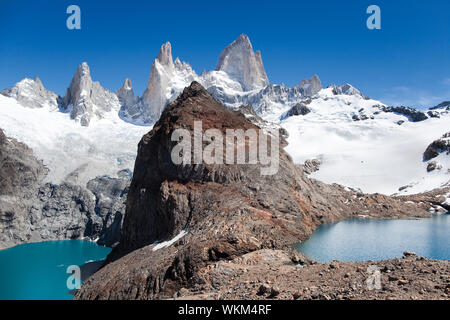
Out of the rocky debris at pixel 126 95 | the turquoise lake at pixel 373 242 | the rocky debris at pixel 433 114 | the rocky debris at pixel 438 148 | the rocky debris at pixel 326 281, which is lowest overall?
the turquoise lake at pixel 373 242

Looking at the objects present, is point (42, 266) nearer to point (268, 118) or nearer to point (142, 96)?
point (142, 96)

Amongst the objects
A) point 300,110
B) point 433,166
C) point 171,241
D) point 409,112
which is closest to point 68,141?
point 171,241

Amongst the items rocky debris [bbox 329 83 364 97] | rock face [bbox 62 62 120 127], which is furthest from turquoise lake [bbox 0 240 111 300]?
rocky debris [bbox 329 83 364 97]

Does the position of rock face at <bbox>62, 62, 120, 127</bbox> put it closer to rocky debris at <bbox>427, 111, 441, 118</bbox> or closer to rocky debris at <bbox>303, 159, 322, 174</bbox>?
rocky debris at <bbox>303, 159, 322, 174</bbox>

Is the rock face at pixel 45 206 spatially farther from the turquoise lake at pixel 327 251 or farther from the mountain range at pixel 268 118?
the turquoise lake at pixel 327 251

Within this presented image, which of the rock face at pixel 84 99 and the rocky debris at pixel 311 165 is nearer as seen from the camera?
the rocky debris at pixel 311 165

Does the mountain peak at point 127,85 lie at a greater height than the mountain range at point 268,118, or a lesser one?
greater

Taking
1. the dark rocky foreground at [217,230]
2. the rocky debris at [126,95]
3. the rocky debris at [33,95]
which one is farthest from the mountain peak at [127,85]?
the dark rocky foreground at [217,230]

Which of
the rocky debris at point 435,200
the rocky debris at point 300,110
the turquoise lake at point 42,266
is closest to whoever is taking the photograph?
the turquoise lake at point 42,266
